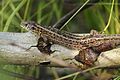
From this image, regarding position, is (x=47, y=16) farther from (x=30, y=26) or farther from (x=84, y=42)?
(x=84, y=42)

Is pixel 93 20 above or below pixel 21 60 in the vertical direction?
above

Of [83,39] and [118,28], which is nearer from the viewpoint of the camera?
[83,39]

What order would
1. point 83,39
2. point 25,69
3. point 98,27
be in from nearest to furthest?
1. point 83,39
2. point 25,69
3. point 98,27

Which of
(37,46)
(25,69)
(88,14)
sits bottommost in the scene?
(25,69)

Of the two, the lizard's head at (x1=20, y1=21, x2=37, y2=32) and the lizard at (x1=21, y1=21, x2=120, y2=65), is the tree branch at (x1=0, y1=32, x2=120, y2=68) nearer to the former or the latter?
the lizard at (x1=21, y1=21, x2=120, y2=65)

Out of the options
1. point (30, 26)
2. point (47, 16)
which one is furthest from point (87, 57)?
point (47, 16)

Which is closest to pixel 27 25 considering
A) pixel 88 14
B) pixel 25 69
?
pixel 25 69

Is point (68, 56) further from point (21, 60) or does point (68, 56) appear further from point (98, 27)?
point (98, 27)
